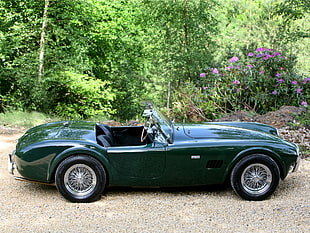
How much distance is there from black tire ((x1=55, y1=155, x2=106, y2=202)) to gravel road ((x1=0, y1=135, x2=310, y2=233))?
0.12 m

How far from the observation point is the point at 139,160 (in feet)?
15.2

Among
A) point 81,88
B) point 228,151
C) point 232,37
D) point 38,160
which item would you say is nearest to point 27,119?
point 81,88

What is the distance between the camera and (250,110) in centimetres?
970

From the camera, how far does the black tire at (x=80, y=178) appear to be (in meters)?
4.54

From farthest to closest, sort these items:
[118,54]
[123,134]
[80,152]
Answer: [118,54] → [123,134] → [80,152]

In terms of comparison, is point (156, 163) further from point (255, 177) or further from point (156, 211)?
point (255, 177)

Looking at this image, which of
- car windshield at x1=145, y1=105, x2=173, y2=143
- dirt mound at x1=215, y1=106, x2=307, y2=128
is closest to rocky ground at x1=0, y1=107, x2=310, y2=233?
car windshield at x1=145, y1=105, x2=173, y2=143

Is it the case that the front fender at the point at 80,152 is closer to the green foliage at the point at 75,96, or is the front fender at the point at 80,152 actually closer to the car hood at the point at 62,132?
the car hood at the point at 62,132

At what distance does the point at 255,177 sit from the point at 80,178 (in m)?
2.03

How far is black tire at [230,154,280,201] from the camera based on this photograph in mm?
4629

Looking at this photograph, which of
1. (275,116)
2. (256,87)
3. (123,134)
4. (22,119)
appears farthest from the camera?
(22,119)

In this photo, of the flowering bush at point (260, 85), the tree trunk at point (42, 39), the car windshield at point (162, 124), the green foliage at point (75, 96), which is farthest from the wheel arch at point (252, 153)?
the tree trunk at point (42, 39)

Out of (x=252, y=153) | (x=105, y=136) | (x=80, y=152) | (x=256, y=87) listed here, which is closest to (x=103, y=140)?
(x=105, y=136)

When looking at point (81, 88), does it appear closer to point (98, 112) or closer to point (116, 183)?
point (98, 112)
